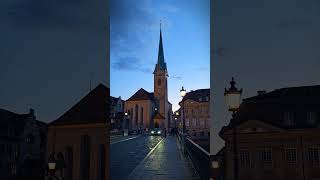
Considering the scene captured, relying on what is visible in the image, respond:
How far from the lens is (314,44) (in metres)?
3.15

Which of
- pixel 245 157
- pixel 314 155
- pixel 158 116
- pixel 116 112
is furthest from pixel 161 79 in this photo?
pixel 314 155

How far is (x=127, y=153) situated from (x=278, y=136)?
1.34 m

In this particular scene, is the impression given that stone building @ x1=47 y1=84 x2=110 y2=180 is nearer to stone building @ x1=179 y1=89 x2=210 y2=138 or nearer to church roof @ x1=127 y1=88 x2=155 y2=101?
church roof @ x1=127 y1=88 x2=155 y2=101

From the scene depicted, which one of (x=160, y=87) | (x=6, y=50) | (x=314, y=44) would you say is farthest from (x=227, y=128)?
(x=6, y=50)

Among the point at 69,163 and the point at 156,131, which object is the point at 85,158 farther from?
the point at 156,131

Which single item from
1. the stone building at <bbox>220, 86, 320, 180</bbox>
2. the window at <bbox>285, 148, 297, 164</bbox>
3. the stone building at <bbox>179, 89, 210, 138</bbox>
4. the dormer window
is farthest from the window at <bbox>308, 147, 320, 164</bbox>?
the stone building at <bbox>179, 89, 210, 138</bbox>

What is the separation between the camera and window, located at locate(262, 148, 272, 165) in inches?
111

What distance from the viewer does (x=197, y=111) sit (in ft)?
10.9

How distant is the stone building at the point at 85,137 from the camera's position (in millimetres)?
3057

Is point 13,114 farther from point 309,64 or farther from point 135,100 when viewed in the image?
point 309,64

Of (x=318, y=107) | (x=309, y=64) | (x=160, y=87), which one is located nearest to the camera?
(x=318, y=107)

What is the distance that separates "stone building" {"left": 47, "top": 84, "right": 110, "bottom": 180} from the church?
335 mm

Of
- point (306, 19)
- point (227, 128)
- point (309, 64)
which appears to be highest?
point (306, 19)

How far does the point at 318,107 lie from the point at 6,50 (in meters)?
2.51
